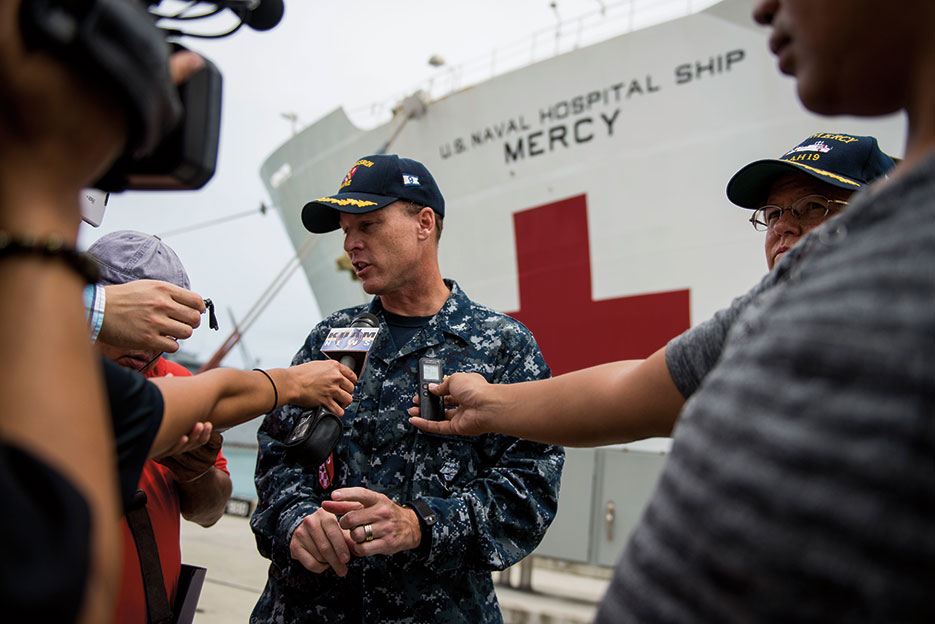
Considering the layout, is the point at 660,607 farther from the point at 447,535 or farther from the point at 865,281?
the point at 447,535

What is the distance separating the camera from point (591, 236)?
4.73 meters

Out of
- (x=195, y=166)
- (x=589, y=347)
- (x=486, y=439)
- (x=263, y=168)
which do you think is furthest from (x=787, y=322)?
(x=263, y=168)

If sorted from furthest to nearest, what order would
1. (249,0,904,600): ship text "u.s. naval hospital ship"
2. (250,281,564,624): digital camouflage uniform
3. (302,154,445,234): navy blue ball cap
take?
(249,0,904,600): ship text "u.s. naval hospital ship" < (302,154,445,234): navy blue ball cap < (250,281,564,624): digital camouflage uniform

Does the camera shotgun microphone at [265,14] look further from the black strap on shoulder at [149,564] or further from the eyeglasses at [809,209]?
the eyeglasses at [809,209]

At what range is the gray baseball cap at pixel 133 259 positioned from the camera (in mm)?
1458

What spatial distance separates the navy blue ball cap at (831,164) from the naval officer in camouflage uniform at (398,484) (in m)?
0.68

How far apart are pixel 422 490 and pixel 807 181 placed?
3.65 ft

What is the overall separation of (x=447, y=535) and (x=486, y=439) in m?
0.28

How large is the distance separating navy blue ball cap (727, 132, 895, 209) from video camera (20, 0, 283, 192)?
47.2 inches

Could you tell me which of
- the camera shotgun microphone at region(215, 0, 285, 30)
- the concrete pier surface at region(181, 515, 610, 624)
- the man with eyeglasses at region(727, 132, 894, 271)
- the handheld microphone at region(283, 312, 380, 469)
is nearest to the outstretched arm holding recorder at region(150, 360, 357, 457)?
the handheld microphone at region(283, 312, 380, 469)

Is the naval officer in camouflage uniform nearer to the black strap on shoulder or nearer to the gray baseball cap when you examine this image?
the black strap on shoulder

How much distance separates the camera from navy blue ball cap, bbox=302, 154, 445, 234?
71.6 inches

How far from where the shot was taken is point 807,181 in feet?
4.72

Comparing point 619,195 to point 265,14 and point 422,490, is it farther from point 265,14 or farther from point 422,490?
point 265,14
